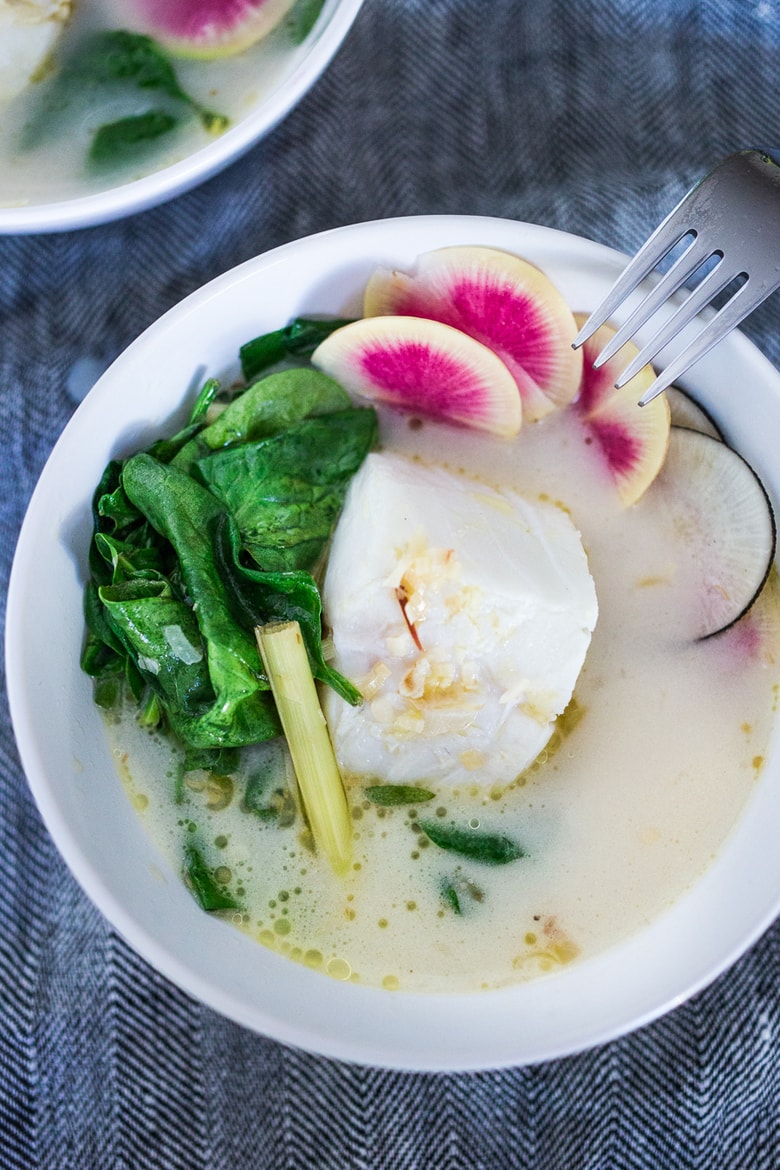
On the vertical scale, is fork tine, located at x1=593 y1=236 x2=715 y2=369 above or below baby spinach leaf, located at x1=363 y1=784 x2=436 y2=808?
above

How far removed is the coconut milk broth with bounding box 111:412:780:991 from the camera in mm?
1251

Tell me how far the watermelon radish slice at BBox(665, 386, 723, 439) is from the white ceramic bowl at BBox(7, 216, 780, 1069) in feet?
0.08

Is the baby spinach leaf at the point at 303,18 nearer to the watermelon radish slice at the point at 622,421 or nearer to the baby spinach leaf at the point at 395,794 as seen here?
the watermelon radish slice at the point at 622,421

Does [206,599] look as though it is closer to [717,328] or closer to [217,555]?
[217,555]

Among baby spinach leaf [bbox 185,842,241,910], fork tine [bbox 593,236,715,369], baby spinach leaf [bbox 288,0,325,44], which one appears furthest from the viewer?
baby spinach leaf [bbox 288,0,325,44]

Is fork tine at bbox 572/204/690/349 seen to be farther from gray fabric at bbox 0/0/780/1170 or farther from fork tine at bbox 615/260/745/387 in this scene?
gray fabric at bbox 0/0/780/1170

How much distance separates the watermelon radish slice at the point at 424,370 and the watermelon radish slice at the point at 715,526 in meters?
0.21

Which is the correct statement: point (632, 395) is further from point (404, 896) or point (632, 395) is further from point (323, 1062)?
point (323, 1062)

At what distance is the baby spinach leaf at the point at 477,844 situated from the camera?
1.26 meters

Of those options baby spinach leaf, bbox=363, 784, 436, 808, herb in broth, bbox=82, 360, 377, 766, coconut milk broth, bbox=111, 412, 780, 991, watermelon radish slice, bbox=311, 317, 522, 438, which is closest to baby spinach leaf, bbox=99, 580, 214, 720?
herb in broth, bbox=82, 360, 377, 766

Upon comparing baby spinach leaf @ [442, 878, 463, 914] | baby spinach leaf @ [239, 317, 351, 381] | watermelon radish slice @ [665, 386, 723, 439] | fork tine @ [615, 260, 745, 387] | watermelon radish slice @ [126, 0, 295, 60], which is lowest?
baby spinach leaf @ [442, 878, 463, 914]

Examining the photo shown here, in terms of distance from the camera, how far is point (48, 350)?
147cm

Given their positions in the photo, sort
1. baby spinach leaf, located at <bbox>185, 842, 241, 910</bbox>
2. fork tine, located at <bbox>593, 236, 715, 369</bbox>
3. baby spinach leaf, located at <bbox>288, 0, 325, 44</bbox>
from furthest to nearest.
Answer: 1. baby spinach leaf, located at <bbox>288, 0, 325, 44</bbox>
2. baby spinach leaf, located at <bbox>185, 842, 241, 910</bbox>
3. fork tine, located at <bbox>593, 236, 715, 369</bbox>

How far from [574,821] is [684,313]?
59 cm
